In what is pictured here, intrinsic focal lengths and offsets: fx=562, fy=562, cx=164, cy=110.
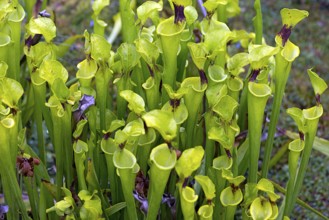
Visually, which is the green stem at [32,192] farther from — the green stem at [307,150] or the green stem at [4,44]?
the green stem at [307,150]

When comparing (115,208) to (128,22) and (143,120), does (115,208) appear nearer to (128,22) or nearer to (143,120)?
(143,120)

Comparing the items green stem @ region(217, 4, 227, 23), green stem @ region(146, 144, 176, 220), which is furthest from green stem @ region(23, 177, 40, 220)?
green stem @ region(217, 4, 227, 23)

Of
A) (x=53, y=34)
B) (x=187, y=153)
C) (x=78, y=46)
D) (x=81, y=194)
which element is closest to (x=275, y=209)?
(x=187, y=153)

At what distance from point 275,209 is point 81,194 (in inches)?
15.0

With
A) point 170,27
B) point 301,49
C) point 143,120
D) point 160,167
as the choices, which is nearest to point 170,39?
point 170,27

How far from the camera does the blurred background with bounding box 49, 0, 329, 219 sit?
6.81ft

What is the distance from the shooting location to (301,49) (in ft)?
9.38

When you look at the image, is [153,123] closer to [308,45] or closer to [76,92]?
[76,92]

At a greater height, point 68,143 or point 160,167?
point 160,167

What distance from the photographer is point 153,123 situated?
923mm

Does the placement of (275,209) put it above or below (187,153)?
below

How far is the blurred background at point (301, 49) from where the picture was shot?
2076 millimetres

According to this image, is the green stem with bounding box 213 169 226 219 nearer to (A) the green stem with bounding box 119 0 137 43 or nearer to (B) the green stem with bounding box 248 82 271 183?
(B) the green stem with bounding box 248 82 271 183

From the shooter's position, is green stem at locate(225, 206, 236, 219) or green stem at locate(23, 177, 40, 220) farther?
green stem at locate(23, 177, 40, 220)
